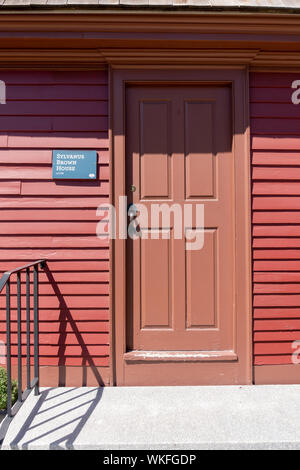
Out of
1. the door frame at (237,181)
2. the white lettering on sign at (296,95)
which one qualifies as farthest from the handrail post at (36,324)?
the white lettering on sign at (296,95)

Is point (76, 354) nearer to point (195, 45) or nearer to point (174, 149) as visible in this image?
point (174, 149)

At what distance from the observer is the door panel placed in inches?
112

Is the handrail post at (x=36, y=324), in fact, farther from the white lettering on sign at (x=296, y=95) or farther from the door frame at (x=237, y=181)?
the white lettering on sign at (x=296, y=95)

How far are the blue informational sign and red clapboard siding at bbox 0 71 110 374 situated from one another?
0.17 feet

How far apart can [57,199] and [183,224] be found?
43.3 inches

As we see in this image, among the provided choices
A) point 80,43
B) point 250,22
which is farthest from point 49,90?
point 250,22

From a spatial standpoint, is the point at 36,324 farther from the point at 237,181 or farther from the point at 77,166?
the point at 237,181

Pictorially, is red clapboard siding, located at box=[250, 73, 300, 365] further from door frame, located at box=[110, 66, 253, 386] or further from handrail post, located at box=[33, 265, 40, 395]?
handrail post, located at box=[33, 265, 40, 395]

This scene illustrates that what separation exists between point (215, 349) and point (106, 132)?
208cm

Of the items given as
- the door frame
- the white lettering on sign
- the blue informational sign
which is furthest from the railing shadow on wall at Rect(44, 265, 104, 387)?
the white lettering on sign

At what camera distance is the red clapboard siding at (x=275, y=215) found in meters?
2.84

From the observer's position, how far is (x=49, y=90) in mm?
2859

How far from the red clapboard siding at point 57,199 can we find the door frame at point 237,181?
0.08 meters
